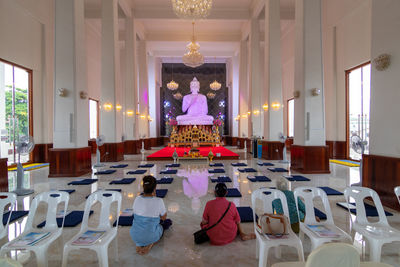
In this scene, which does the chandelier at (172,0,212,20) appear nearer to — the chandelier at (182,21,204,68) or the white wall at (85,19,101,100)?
the chandelier at (182,21,204,68)

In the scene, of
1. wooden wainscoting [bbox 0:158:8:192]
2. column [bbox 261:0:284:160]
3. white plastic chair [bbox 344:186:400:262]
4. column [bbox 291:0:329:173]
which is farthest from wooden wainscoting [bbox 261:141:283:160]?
wooden wainscoting [bbox 0:158:8:192]

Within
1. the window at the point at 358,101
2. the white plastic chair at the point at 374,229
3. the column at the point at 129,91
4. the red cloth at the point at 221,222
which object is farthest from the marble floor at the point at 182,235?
the column at the point at 129,91

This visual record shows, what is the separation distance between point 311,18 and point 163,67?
1780 cm

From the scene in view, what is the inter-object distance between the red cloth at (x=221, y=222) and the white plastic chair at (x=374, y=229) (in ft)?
4.34

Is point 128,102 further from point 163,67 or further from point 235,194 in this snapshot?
point 163,67

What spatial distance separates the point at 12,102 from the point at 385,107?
38.4ft

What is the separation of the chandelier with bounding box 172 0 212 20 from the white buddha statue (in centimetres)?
1176

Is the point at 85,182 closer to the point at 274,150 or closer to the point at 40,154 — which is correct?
the point at 40,154

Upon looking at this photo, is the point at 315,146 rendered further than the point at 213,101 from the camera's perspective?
No

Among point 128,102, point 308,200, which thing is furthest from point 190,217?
point 128,102

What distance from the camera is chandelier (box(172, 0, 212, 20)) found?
8383 mm

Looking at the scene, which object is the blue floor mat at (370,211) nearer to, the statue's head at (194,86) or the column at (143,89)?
the column at (143,89)

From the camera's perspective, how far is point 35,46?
985cm

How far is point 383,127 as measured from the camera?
14.4 ft
